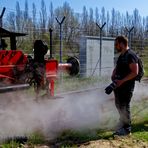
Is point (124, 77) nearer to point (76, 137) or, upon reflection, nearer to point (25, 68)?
point (76, 137)

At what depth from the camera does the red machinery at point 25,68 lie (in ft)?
26.9

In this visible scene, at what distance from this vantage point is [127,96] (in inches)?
287

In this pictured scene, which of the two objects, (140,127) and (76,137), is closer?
(76,137)

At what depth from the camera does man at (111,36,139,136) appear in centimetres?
706

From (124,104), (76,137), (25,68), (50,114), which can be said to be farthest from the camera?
(50,114)

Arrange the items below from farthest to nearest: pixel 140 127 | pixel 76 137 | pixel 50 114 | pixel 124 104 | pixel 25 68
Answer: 1. pixel 50 114
2. pixel 25 68
3. pixel 140 127
4. pixel 124 104
5. pixel 76 137

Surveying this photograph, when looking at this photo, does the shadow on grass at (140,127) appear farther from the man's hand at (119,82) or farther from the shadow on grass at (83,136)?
the man's hand at (119,82)

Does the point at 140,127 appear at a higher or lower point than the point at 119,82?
lower

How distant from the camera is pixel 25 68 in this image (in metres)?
8.58

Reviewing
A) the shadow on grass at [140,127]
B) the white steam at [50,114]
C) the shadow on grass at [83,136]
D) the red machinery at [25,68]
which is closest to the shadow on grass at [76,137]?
the shadow on grass at [83,136]

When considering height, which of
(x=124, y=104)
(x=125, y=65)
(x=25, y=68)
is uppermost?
(x=125, y=65)

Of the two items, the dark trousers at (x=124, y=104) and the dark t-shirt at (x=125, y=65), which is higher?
the dark t-shirt at (x=125, y=65)

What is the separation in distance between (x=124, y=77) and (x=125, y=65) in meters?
0.22

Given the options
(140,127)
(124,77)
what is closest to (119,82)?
(124,77)
